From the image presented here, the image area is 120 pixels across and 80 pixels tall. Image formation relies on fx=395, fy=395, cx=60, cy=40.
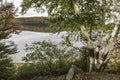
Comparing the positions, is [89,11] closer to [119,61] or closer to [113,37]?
[113,37]

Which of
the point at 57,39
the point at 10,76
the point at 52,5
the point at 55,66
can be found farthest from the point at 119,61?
the point at 57,39

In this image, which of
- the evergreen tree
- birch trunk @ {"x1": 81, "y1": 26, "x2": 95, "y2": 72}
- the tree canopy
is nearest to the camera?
the evergreen tree

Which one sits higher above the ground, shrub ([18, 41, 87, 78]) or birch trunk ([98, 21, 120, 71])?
birch trunk ([98, 21, 120, 71])

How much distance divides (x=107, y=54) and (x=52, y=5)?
3.14 metres

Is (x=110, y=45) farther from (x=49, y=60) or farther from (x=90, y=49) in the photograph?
(x=49, y=60)

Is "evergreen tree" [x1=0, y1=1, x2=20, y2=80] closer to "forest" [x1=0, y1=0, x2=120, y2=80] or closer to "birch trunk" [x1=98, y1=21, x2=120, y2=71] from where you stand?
"forest" [x1=0, y1=0, x2=120, y2=80]

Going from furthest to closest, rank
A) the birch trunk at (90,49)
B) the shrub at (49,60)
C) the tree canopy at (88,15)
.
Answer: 1. the shrub at (49,60)
2. the birch trunk at (90,49)
3. the tree canopy at (88,15)

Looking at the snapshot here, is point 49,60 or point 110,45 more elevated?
point 110,45

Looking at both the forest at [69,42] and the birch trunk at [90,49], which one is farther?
the birch trunk at [90,49]

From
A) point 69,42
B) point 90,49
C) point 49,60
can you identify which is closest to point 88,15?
point 90,49

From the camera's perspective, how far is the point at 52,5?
658 inches

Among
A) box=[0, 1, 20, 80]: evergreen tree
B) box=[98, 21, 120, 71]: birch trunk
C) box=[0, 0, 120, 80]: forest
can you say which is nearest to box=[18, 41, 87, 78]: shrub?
box=[0, 0, 120, 80]: forest

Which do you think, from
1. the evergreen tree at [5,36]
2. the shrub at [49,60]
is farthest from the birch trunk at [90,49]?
the evergreen tree at [5,36]

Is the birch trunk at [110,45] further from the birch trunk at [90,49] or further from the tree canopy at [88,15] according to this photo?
the birch trunk at [90,49]
